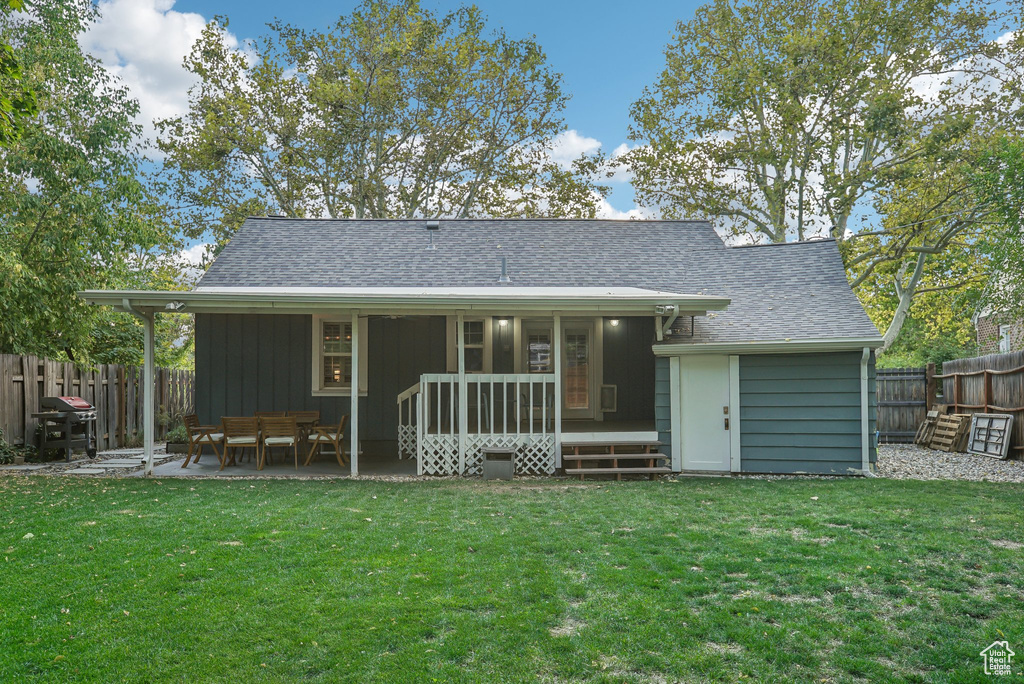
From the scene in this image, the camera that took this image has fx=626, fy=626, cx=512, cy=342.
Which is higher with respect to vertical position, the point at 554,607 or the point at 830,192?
the point at 830,192

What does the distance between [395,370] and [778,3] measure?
15.2 m

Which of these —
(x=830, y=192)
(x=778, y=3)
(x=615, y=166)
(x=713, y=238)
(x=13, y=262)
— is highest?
(x=778, y=3)

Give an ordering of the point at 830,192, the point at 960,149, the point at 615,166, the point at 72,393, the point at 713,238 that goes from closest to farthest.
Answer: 1. the point at 72,393
2. the point at 713,238
3. the point at 960,149
4. the point at 830,192
5. the point at 615,166

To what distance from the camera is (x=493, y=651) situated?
3041mm

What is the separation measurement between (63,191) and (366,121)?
1033 centimetres

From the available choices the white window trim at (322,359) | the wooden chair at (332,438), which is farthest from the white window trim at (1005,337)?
the wooden chair at (332,438)

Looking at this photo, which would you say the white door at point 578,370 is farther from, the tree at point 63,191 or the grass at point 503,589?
the tree at point 63,191

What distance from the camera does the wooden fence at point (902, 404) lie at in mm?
13844

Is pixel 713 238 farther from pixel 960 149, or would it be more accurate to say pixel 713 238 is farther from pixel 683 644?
pixel 683 644

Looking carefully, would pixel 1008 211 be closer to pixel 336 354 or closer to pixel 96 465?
pixel 336 354

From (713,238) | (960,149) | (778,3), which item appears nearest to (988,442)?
(713,238)

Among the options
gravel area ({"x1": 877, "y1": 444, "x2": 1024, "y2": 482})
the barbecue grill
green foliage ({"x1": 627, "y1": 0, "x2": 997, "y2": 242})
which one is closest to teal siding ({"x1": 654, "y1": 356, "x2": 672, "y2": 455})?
gravel area ({"x1": 877, "y1": 444, "x2": 1024, "y2": 482})

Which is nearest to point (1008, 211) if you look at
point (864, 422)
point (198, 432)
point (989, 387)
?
point (989, 387)

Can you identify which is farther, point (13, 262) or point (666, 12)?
point (666, 12)
